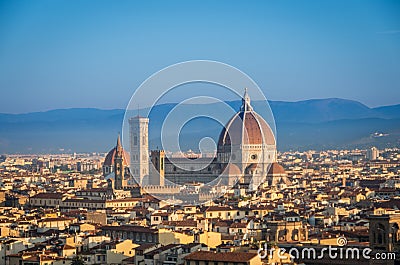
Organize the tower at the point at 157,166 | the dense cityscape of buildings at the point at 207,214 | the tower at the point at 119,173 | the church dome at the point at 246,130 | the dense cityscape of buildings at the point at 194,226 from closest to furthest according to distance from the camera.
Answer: the dense cityscape of buildings at the point at 207,214 < the dense cityscape of buildings at the point at 194,226 < the tower at the point at 119,173 < the tower at the point at 157,166 < the church dome at the point at 246,130

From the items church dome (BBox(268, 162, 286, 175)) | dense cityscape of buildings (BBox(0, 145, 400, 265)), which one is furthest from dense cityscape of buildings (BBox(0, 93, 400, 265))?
church dome (BBox(268, 162, 286, 175))

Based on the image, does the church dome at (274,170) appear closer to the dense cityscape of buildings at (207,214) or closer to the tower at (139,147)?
the dense cityscape of buildings at (207,214)

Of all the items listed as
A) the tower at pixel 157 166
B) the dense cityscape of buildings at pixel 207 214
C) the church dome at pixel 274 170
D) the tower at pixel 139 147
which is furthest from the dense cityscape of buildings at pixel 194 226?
the tower at pixel 139 147

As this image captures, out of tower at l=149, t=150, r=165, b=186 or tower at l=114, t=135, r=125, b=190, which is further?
tower at l=149, t=150, r=165, b=186

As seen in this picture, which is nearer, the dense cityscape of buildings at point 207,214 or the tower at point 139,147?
the dense cityscape of buildings at point 207,214

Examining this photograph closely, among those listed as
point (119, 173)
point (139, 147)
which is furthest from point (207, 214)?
point (139, 147)

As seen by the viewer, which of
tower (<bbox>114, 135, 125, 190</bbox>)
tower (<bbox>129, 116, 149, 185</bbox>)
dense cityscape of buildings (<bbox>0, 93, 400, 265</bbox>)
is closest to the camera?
dense cityscape of buildings (<bbox>0, 93, 400, 265</bbox>)

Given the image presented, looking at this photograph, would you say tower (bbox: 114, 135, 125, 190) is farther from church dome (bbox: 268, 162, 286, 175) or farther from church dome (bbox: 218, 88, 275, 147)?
church dome (bbox: 268, 162, 286, 175)
